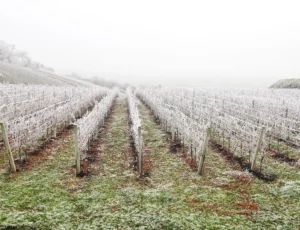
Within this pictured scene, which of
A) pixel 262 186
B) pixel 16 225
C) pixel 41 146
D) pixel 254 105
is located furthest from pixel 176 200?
pixel 254 105

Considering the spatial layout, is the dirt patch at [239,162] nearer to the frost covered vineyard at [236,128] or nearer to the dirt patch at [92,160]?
the frost covered vineyard at [236,128]

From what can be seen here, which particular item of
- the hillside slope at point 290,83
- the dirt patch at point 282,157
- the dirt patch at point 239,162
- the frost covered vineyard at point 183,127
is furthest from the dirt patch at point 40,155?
the hillside slope at point 290,83

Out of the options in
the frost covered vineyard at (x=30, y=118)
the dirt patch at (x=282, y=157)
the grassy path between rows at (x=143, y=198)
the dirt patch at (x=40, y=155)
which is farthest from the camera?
the dirt patch at (x=282, y=157)

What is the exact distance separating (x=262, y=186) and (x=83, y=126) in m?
6.76

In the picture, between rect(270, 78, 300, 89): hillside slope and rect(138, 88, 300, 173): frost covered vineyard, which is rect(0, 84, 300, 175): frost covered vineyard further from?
rect(270, 78, 300, 89): hillside slope

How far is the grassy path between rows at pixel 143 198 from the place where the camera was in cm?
579

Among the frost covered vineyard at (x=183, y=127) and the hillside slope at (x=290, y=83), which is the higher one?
the hillside slope at (x=290, y=83)

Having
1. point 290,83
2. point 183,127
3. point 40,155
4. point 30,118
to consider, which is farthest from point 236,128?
point 290,83

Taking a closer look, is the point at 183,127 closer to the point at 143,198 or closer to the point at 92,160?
the point at 92,160

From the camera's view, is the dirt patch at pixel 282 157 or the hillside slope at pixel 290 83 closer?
the dirt patch at pixel 282 157

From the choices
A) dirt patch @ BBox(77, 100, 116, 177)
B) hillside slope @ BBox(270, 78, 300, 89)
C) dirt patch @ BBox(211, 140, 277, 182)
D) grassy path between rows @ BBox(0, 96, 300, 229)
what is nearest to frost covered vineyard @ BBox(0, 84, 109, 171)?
grassy path between rows @ BBox(0, 96, 300, 229)

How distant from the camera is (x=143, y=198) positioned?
7.01 m

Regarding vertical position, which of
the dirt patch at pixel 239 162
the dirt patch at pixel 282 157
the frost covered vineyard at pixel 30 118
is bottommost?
the dirt patch at pixel 239 162

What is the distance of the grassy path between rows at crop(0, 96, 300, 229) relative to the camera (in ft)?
19.0
